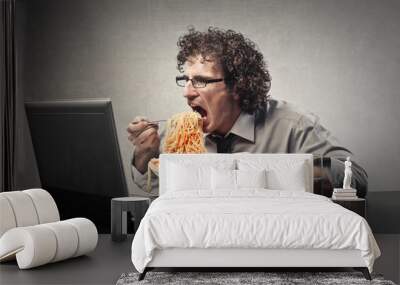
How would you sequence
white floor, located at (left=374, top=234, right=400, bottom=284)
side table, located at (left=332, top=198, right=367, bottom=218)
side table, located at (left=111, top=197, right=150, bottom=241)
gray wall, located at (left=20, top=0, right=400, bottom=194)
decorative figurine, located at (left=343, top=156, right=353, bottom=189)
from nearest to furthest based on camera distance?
1. white floor, located at (left=374, top=234, right=400, bottom=284)
2. side table, located at (left=332, top=198, right=367, bottom=218)
3. side table, located at (left=111, top=197, right=150, bottom=241)
4. decorative figurine, located at (left=343, top=156, right=353, bottom=189)
5. gray wall, located at (left=20, top=0, right=400, bottom=194)

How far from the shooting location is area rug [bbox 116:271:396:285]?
5.07m

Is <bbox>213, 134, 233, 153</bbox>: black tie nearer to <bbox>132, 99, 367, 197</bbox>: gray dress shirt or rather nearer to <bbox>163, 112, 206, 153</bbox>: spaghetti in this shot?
<bbox>132, 99, 367, 197</bbox>: gray dress shirt

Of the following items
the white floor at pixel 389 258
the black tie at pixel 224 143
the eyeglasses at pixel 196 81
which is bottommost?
the white floor at pixel 389 258

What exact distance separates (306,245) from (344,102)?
3.12 metres

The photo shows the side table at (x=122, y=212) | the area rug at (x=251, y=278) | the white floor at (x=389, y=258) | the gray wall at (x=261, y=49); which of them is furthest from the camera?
the gray wall at (x=261, y=49)

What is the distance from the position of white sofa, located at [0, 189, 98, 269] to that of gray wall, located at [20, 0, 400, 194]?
190 cm

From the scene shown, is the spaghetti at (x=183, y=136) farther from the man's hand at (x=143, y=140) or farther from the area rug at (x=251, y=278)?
the area rug at (x=251, y=278)

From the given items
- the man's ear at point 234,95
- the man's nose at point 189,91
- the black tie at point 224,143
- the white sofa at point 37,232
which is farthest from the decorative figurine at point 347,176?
the white sofa at point 37,232

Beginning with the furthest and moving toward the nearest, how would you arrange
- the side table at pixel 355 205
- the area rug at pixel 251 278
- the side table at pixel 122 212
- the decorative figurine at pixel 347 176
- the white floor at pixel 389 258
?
the decorative figurine at pixel 347 176, the side table at pixel 122 212, the side table at pixel 355 205, the white floor at pixel 389 258, the area rug at pixel 251 278

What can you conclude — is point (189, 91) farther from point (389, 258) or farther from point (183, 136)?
point (389, 258)

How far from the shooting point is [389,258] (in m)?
6.24

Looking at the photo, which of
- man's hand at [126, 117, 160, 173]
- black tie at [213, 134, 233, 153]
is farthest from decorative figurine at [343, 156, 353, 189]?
man's hand at [126, 117, 160, 173]

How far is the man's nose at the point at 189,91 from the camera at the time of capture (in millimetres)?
7910

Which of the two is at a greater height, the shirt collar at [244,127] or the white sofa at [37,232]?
the shirt collar at [244,127]
